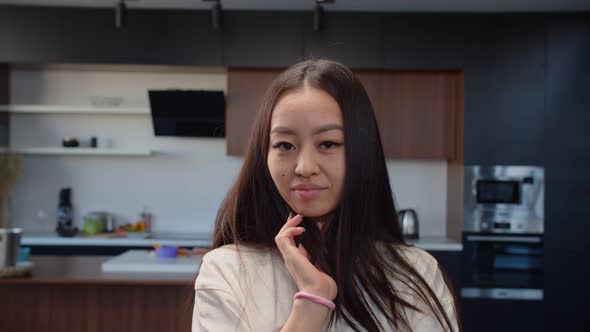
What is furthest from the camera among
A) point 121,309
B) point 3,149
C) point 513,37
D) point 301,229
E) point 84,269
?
point 3,149

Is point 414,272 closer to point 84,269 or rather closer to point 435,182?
point 84,269

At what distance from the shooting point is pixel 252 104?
4035 millimetres

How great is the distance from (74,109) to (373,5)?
242 centimetres

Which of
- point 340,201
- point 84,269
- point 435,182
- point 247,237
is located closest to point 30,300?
point 84,269

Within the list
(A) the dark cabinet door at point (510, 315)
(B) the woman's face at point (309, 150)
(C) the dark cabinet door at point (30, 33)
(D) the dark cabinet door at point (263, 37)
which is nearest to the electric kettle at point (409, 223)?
(A) the dark cabinet door at point (510, 315)

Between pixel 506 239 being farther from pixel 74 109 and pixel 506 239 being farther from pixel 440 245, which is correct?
pixel 74 109

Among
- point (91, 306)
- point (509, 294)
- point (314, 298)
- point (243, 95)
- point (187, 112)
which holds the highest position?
point (243, 95)

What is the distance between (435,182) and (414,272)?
3746mm

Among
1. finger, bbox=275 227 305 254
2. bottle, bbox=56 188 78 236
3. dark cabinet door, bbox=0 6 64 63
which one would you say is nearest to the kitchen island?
bottle, bbox=56 188 78 236

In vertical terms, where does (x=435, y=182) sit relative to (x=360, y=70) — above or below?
below

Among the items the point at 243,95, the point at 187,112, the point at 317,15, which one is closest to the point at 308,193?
the point at 317,15

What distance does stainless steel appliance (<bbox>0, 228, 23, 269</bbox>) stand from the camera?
2.45 metres

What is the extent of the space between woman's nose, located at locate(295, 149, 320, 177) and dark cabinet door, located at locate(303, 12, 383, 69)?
3215 millimetres

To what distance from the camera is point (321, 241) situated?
2.73ft
